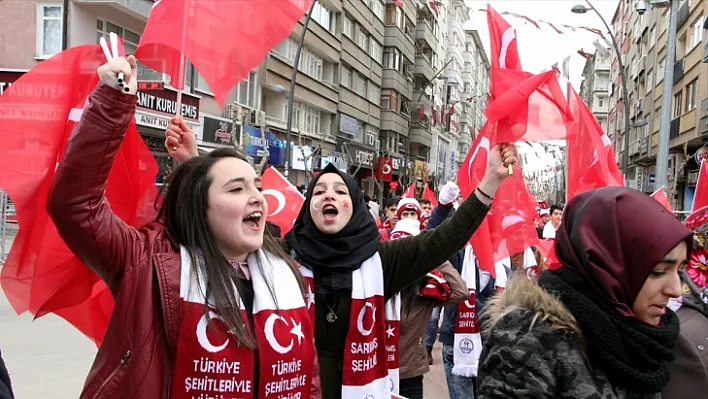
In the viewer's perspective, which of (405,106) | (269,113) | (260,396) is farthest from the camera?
(405,106)

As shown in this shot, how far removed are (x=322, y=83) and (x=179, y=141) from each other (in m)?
29.9

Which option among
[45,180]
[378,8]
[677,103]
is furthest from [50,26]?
[378,8]

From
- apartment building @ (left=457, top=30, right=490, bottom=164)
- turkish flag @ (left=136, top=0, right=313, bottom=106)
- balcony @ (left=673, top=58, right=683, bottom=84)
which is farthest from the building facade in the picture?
balcony @ (left=673, top=58, right=683, bottom=84)

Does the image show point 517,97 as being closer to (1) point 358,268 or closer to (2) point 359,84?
(1) point 358,268

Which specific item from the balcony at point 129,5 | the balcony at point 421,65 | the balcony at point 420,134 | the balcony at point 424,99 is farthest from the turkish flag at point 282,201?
the balcony at point 421,65

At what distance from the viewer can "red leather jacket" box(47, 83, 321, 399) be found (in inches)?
70.2

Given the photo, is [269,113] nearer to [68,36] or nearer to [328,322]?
[68,36]

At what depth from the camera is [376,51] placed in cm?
4078

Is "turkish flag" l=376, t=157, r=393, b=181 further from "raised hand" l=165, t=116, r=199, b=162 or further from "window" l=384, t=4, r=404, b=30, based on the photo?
"raised hand" l=165, t=116, r=199, b=162

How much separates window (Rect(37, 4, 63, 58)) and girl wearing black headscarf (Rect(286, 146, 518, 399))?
16751mm

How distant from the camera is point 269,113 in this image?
27953 mm

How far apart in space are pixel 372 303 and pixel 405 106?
45815 millimetres

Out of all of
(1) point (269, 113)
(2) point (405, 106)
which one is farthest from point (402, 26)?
(1) point (269, 113)

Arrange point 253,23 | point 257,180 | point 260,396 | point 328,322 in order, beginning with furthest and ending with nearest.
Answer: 1. point 253,23
2. point 328,322
3. point 257,180
4. point 260,396
